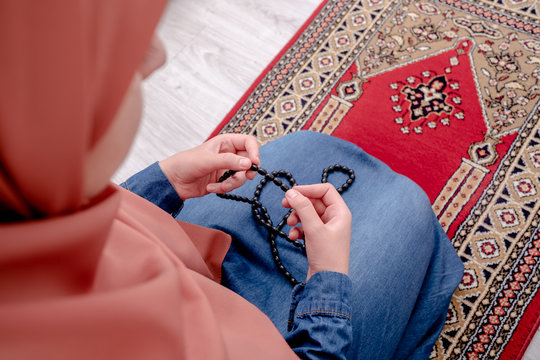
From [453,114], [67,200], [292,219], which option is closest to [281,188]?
[292,219]

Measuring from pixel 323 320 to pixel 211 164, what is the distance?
32cm

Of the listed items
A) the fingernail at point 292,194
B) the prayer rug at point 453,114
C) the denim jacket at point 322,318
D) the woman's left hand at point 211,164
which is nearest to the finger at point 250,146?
the woman's left hand at point 211,164

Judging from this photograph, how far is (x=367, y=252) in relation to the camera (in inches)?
28.0

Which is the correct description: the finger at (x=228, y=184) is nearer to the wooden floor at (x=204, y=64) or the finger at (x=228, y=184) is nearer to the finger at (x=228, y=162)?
the finger at (x=228, y=162)

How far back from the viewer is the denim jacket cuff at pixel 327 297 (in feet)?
1.87

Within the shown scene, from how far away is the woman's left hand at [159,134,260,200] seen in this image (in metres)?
0.68

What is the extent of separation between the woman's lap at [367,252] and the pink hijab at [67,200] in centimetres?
34

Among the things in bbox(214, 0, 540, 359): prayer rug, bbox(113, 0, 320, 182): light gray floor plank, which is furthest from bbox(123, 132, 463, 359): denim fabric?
bbox(113, 0, 320, 182): light gray floor plank

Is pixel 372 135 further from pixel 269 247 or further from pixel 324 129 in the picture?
pixel 269 247

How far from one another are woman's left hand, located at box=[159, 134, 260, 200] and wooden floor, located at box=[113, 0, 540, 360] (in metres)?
0.57

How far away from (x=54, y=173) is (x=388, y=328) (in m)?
0.60

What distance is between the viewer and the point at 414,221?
755mm

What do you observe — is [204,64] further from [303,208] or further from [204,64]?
[303,208]

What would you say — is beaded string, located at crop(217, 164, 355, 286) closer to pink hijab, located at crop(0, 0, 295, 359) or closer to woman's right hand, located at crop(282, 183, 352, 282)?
woman's right hand, located at crop(282, 183, 352, 282)
